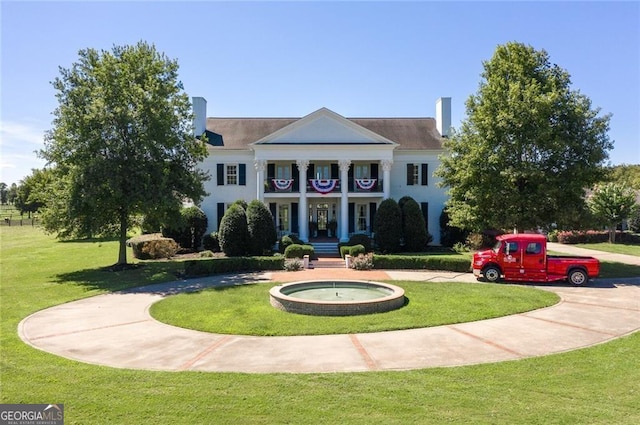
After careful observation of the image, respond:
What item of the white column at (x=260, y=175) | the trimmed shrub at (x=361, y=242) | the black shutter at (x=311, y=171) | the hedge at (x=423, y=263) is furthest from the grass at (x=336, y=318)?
the black shutter at (x=311, y=171)

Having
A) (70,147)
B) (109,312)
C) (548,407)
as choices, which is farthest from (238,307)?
(70,147)

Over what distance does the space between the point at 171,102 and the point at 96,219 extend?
7.64 meters

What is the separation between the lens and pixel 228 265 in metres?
22.4

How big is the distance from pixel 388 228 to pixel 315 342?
1885cm

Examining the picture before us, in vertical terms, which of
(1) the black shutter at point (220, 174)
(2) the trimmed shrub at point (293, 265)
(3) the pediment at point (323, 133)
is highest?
(3) the pediment at point (323, 133)

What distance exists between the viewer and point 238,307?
14.0 metres

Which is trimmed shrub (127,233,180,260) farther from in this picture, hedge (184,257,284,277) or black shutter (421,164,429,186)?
black shutter (421,164,429,186)

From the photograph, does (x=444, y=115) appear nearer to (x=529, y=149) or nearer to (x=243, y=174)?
(x=529, y=149)

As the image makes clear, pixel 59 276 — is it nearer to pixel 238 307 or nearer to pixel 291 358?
pixel 238 307

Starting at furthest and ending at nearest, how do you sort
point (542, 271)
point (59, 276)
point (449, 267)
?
1. point (449, 267)
2. point (59, 276)
3. point (542, 271)

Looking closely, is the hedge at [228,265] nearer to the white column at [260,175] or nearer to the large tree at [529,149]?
the white column at [260,175]

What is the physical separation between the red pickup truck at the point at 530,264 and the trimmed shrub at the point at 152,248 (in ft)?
66.5

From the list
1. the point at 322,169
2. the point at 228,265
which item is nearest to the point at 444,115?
the point at 322,169

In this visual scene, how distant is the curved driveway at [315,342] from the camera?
345 inches
